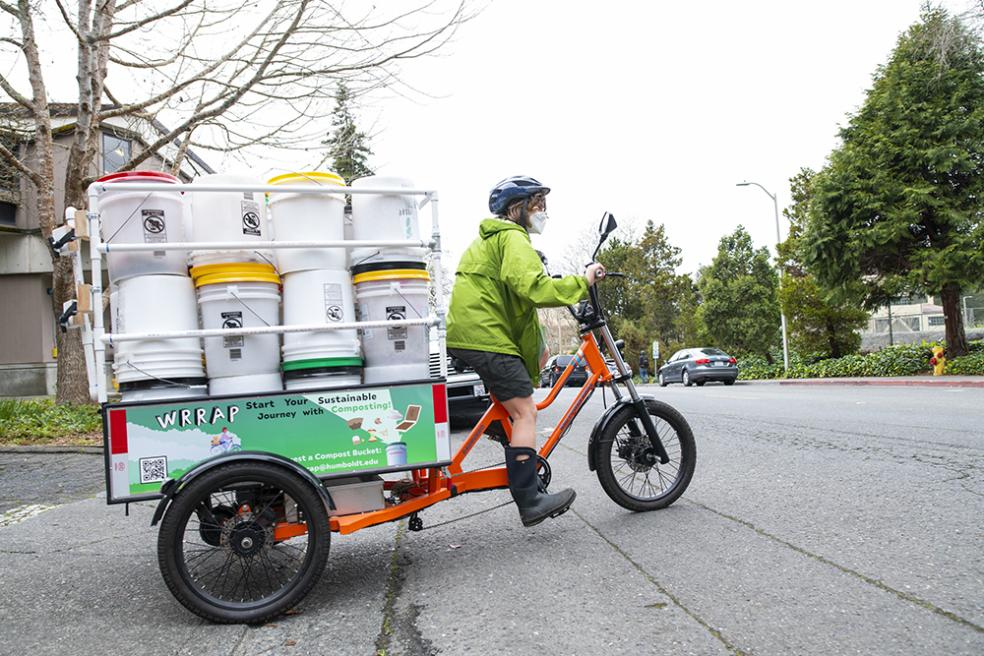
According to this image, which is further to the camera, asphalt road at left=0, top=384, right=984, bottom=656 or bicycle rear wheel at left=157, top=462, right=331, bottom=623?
bicycle rear wheel at left=157, top=462, right=331, bottom=623

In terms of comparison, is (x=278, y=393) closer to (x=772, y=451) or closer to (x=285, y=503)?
(x=285, y=503)

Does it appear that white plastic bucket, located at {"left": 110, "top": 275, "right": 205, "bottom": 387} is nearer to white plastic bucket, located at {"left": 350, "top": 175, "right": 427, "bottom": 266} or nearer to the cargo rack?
the cargo rack

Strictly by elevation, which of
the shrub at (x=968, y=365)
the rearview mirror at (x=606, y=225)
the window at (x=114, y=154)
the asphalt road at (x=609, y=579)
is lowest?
the shrub at (x=968, y=365)

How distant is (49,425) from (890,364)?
23.2 metres

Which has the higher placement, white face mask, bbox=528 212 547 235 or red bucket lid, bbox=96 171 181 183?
red bucket lid, bbox=96 171 181 183

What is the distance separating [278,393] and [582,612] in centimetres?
160

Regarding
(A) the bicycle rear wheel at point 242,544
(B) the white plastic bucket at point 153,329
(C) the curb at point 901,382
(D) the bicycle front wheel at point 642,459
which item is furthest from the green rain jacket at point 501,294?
(C) the curb at point 901,382

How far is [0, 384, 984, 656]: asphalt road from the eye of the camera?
9.05ft

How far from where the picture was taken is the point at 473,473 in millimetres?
3953

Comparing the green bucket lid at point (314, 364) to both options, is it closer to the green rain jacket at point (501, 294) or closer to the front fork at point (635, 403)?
the green rain jacket at point (501, 294)

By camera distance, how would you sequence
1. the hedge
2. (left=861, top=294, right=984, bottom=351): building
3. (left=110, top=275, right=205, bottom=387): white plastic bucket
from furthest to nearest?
(left=861, top=294, right=984, bottom=351): building, the hedge, (left=110, top=275, right=205, bottom=387): white plastic bucket

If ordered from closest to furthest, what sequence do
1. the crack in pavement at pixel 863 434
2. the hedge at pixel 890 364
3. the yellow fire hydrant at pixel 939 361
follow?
the crack in pavement at pixel 863 434 → the hedge at pixel 890 364 → the yellow fire hydrant at pixel 939 361

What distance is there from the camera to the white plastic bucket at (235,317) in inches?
134

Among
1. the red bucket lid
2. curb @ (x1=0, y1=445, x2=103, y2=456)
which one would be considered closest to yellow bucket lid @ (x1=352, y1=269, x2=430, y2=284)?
the red bucket lid
